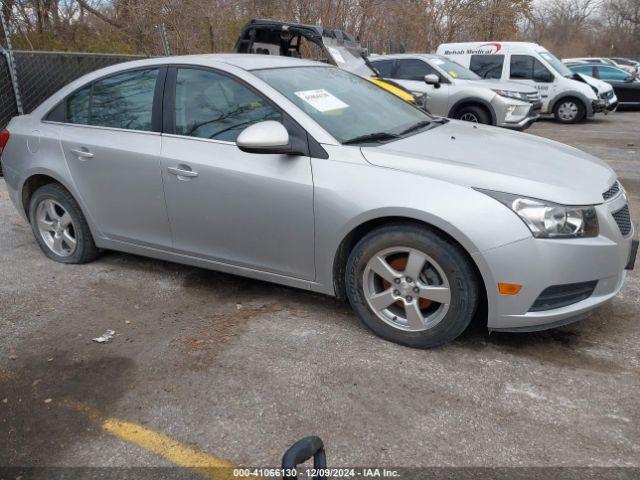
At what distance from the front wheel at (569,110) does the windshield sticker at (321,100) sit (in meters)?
12.0

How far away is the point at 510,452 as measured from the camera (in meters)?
2.38

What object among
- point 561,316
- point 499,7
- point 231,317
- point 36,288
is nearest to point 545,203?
point 561,316

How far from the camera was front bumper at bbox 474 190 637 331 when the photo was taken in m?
2.81

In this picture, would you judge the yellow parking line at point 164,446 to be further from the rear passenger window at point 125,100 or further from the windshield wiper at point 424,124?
the windshield wiper at point 424,124

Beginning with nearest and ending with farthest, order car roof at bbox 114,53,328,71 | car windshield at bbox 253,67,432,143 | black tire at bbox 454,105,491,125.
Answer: car windshield at bbox 253,67,432,143
car roof at bbox 114,53,328,71
black tire at bbox 454,105,491,125

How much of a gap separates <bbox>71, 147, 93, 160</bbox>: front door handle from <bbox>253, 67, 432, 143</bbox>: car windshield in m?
1.41

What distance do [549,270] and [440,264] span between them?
536mm

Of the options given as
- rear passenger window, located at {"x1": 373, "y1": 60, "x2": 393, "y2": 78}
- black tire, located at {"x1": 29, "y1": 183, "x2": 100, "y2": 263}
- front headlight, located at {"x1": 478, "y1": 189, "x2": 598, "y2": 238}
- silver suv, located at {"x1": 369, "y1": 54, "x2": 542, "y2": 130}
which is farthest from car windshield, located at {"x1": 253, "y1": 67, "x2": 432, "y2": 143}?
rear passenger window, located at {"x1": 373, "y1": 60, "x2": 393, "y2": 78}

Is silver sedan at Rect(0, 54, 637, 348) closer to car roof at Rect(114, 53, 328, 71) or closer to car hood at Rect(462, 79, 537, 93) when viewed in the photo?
car roof at Rect(114, 53, 328, 71)

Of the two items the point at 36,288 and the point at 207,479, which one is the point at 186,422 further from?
the point at 36,288

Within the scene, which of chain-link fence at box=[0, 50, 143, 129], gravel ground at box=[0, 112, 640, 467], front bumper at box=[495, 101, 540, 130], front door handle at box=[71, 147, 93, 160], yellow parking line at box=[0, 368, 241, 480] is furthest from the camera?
front bumper at box=[495, 101, 540, 130]

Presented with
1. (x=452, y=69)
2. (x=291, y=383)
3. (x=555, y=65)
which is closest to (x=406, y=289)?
(x=291, y=383)

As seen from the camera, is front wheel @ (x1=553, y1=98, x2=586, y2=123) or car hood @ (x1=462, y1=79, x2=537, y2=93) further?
front wheel @ (x1=553, y1=98, x2=586, y2=123)

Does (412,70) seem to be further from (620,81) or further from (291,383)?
(291,383)
